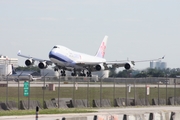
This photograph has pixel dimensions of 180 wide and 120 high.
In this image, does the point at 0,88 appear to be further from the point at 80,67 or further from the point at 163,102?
the point at 80,67

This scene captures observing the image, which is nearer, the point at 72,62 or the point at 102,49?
the point at 72,62

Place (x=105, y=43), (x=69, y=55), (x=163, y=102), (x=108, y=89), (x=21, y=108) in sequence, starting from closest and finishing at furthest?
1. (x=21, y=108)
2. (x=163, y=102)
3. (x=108, y=89)
4. (x=69, y=55)
5. (x=105, y=43)

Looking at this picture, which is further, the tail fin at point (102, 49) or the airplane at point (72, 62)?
the tail fin at point (102, 49)

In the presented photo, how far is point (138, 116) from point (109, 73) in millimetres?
114702

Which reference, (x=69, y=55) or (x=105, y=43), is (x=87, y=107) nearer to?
(x=69, y=55)

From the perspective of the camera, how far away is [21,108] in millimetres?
38219

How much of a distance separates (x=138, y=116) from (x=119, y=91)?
3566cm

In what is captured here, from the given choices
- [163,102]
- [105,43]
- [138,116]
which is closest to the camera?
[138,116]

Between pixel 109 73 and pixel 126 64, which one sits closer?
pixel 126 64

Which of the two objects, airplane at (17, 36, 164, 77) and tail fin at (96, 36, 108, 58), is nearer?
airplane at (17, 36, 164, 77)

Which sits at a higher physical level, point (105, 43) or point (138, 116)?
point (105, 43)

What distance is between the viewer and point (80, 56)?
88438mm

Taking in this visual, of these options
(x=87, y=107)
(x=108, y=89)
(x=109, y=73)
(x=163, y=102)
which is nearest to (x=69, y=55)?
(x=108, y=89)

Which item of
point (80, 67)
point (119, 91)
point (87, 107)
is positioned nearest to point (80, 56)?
point (80, 67)
